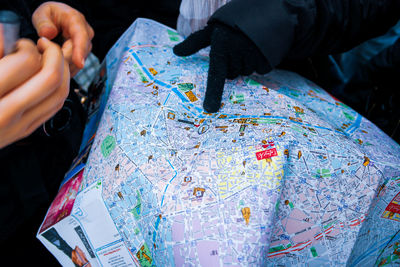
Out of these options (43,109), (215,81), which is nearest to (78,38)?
(43,109)

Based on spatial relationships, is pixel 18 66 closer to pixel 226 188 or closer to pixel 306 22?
pixel 226 188

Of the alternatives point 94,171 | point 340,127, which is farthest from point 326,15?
point 94,171

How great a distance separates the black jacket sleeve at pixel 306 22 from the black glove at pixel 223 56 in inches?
0.9

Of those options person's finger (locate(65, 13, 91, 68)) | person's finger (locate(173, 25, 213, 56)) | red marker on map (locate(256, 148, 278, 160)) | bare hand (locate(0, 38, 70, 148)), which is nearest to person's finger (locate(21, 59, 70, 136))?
bare hand (locate(0, 38, 70, 148))

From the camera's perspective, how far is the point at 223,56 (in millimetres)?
685

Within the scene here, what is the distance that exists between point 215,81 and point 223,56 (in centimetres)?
7

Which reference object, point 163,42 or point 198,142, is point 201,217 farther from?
point 163,42

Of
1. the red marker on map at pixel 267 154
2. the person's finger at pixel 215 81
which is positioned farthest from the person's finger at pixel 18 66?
the red marker on map at pixel 267 154

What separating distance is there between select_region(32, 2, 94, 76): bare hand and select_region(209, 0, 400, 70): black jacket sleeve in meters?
0.36

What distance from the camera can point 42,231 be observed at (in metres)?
0.64

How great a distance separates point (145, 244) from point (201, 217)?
0.15 m

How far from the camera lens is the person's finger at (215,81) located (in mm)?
649

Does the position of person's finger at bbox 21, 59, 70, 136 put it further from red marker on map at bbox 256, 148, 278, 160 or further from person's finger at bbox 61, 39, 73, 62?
red marker on map at bbox 256, 148, 278, 160

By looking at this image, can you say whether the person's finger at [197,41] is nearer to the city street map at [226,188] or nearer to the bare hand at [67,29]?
the city street map at [226,188]
